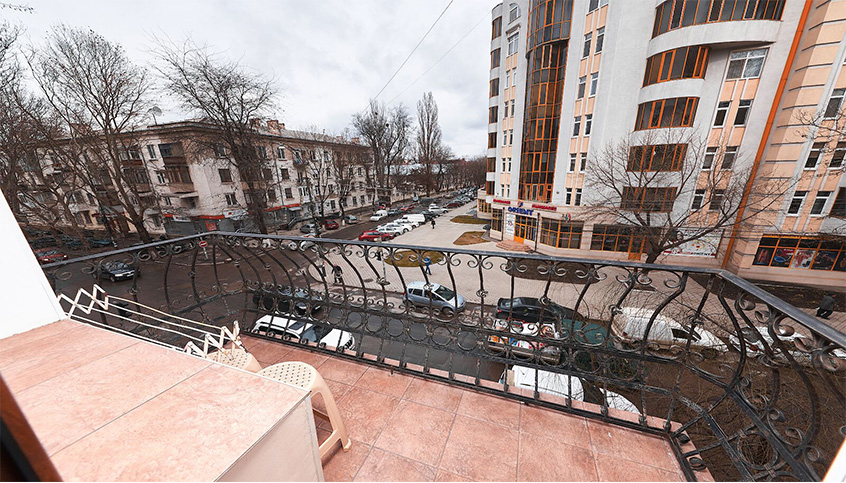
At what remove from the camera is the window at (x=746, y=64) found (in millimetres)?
11719

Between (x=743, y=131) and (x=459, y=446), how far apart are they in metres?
18.8

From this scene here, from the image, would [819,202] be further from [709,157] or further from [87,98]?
[87,98]

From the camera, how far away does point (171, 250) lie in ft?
10.9

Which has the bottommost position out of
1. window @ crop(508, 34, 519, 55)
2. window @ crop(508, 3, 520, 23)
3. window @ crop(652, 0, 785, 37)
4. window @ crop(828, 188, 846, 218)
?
window @ crop(828, 188, 846, 218)

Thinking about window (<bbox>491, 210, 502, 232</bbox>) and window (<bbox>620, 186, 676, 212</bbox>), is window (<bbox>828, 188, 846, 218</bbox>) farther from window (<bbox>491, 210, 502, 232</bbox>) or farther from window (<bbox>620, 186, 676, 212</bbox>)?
window (<bbox>491, 210, 502, 232</bbox>)

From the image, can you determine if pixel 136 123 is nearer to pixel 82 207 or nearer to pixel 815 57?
pixel 82 207

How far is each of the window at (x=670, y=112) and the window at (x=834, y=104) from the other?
3.99 metres

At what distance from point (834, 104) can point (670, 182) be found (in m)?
5.81

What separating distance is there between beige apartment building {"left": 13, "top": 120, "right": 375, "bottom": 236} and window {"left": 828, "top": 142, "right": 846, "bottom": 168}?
1031 inches

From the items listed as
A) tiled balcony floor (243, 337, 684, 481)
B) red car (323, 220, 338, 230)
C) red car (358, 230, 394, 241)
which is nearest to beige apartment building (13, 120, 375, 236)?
red car (323, 220, 338, 230)

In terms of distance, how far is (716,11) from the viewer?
1117cm

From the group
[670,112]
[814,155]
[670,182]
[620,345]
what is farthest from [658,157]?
[620,345]

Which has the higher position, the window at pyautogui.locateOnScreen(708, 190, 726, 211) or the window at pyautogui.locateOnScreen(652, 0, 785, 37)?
the window at pyautogui.locateOnScreen(652, 0, 785, 37)

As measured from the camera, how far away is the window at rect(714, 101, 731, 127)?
1242 cm
